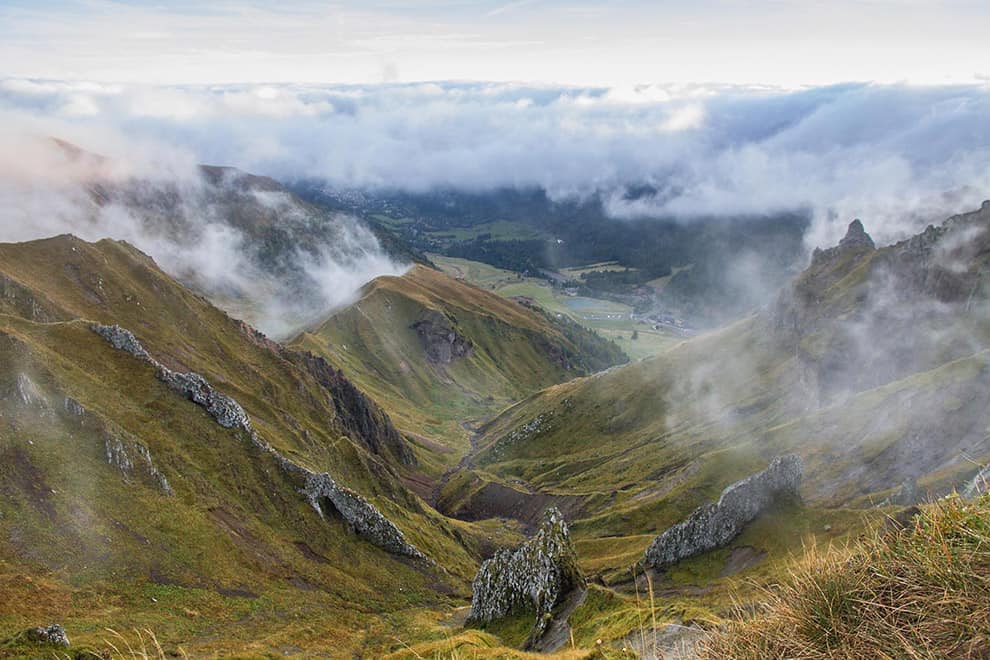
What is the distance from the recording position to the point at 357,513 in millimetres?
115125

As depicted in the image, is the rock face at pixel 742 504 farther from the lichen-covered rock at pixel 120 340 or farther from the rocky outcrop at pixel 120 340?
the lichen-covered rock at pixel 120 340

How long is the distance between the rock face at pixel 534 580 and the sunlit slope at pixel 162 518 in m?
17.8

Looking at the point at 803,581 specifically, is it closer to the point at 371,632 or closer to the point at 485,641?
the point at 485,641

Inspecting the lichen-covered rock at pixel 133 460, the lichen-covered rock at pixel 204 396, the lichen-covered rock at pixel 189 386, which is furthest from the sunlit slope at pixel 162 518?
the lichen-covered rock at pixel 204 396

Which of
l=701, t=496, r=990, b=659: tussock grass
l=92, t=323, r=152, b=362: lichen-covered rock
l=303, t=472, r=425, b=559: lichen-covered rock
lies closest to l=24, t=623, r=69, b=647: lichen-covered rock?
l=701, t=496, r=990, b=659: tussock grass

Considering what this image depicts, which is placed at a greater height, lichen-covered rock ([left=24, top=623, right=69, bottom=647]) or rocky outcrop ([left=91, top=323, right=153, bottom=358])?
rocky outcrop ([left=91, top=323, right=153, bottom=358])

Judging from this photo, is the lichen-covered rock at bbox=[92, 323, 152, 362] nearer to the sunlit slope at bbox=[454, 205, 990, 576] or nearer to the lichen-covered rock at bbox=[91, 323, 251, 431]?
the lichen-covered rock at bbox=[91, 323, 251, 431]

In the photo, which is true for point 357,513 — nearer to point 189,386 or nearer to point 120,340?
point 189,386

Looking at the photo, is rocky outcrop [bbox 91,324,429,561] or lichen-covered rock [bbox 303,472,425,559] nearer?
rocky outcrop [bbox 91,324,429,561]

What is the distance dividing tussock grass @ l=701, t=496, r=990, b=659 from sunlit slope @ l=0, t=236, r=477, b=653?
60.3m

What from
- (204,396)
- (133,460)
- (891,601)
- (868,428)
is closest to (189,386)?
(204,396)

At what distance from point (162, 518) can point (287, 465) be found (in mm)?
30011

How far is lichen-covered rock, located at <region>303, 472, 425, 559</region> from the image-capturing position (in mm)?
110750

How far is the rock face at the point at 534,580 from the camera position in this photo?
65.4 meters
